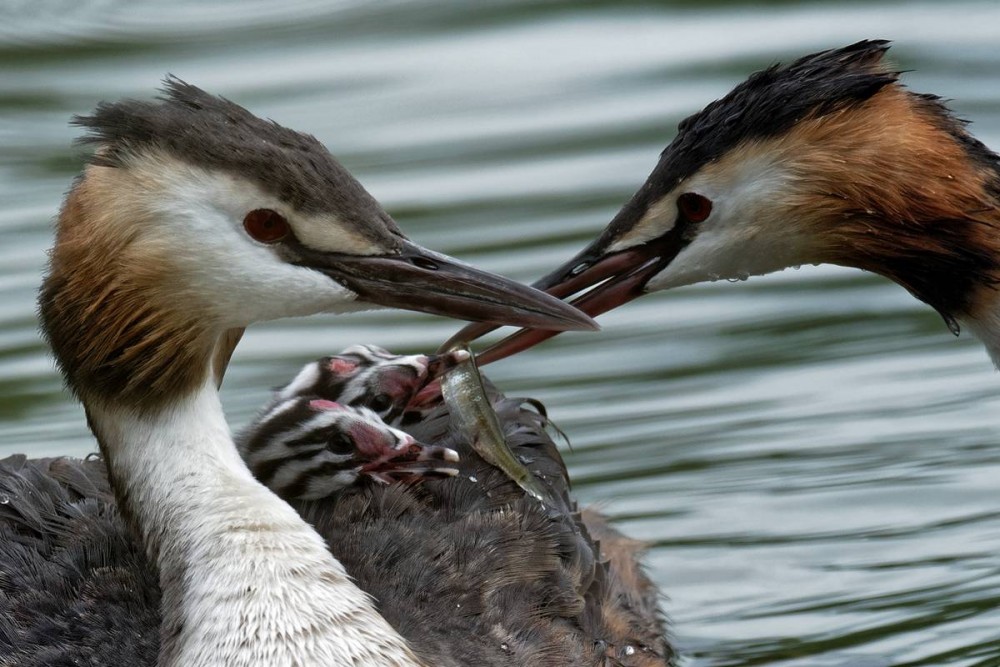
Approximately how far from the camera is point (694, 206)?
5.92m

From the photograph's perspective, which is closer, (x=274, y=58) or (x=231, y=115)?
(x=231, y=115)

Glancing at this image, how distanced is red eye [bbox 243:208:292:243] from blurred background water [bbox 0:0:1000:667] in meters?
2.15

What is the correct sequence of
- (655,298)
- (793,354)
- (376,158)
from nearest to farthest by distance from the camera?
(793,354)
(655,298)
(376,158)

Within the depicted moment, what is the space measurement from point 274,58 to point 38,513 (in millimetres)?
5123

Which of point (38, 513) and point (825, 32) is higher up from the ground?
point (825, 32)

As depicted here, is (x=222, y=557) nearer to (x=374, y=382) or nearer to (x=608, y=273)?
(x=374, y=382)

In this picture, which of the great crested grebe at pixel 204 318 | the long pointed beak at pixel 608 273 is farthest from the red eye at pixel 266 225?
the long pointed beak at pixel 608 273

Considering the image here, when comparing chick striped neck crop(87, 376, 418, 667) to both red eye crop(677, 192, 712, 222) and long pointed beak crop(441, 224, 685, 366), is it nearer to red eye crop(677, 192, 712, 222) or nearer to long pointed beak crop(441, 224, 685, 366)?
long pointed beak crop(441, 224, 685, 366)

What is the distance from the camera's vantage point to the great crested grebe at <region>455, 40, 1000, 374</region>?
573 centimetres

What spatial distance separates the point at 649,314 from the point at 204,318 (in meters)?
3.55

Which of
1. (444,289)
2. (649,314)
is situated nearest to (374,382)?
(444,289)

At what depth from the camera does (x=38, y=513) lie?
6062 mm

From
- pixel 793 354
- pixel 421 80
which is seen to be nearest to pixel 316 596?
pixel 793 354

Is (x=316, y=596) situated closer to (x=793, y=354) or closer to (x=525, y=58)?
(x=793, y=354)
